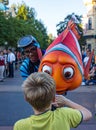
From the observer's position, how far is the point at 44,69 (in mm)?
3787

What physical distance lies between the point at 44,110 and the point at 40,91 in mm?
153

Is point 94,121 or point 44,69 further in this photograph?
point 94,121

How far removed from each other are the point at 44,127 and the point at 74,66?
1.50m

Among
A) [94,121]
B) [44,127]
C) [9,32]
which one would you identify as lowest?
[94,121]

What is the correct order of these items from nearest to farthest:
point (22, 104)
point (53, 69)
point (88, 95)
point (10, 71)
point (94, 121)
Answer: point (53, 69) < point (94, 121) < point (22, 104) < point (88, 95) < point (10, 71)

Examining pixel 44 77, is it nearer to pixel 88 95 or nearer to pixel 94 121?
pixel 94 121

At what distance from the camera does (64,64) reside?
3.80 m

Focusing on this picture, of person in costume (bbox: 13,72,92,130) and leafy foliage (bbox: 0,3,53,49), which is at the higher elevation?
leafy foliage (bbox: 0,3,53,49)

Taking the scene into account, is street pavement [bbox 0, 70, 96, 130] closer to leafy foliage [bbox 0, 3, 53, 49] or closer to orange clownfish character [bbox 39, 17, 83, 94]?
orange clownfish character [bbox 39, 17, 83, 94]

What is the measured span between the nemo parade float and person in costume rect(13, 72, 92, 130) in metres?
1.20

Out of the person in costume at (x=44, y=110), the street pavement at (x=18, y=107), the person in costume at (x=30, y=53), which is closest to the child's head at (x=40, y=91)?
the person in costume at (x=44, y=110)

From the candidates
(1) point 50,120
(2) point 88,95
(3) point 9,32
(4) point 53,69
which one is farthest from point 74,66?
(3) point 9,32

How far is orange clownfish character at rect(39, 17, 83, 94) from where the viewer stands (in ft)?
12.2

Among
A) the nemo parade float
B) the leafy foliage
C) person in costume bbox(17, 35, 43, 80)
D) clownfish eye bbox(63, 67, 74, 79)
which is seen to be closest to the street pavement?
person in costume bbox(17, 35, 43, 80)
